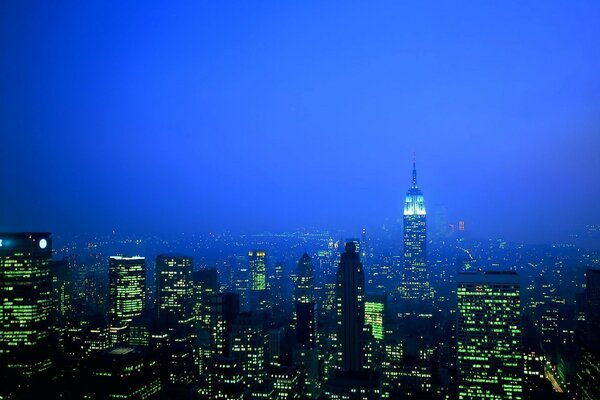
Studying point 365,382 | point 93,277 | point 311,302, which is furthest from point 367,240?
point 93,277

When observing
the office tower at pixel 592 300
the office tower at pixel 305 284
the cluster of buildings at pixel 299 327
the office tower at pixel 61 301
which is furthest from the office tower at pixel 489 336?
the office tower at pixel 61 301

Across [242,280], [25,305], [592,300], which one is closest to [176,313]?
[242,280]

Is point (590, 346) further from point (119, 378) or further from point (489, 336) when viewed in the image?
point (119, 378)

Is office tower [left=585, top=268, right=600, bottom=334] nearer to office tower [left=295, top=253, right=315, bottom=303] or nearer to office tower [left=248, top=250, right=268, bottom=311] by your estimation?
office tower [left=295, top=253, right=315, bottom=303]

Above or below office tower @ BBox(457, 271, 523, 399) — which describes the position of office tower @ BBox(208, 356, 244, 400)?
below

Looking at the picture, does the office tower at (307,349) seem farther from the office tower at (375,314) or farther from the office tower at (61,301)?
the office tower at (61,301)

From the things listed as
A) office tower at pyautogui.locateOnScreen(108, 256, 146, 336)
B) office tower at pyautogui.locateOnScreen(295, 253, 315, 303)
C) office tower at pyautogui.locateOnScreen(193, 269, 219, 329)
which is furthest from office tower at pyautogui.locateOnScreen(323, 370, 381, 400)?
office tower at pyautogui.locateOnScreen(108, 256, 146, 336)

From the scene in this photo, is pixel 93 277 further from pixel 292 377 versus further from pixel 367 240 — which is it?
pixel 367 240
